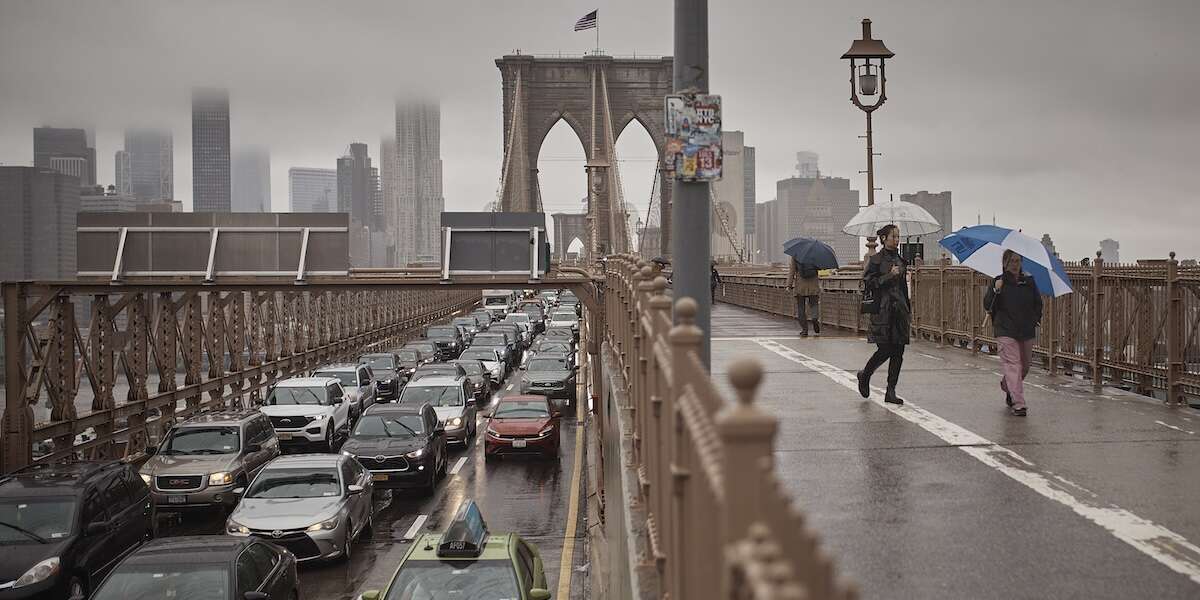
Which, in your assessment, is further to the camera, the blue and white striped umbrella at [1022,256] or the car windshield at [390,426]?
the car windshield at [390,426]

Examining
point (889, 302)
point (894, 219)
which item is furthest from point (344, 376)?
point (889, 302)

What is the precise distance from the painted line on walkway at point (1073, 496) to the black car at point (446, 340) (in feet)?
124

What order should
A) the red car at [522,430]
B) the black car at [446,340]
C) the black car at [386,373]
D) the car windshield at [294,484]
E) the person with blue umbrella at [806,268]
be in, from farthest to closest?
the black car at [446,340] → the black car at [386,373] → the red car at [522,430] → the person with blue umbrella at [806,268] → the car windshield at [294,484]

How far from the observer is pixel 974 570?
5379mm

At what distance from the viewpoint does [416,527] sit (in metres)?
17.6

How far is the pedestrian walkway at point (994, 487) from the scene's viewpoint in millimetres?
5328

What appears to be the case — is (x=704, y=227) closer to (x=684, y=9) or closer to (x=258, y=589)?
(x=684, y=9)

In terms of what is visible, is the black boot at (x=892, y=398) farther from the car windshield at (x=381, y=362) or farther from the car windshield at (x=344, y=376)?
the car windshield at (x=381, y=362)

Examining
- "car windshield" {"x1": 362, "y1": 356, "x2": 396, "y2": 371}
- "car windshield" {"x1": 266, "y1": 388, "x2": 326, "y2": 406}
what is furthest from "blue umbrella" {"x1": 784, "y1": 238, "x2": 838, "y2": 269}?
"car windshield" {"x1": 362, "y1": 356, "x2": 396, "y2": 371}

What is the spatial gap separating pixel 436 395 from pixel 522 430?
3920 mm

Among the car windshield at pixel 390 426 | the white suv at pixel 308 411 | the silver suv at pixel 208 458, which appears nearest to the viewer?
the silver suv at pixel 208 458

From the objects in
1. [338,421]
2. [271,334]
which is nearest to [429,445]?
[338,421]

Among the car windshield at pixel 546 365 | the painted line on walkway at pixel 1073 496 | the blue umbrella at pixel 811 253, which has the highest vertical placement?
the blue umbrella at pixel 811 253

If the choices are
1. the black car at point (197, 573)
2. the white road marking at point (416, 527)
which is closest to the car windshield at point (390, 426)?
the white road marking at point (416, 527)
